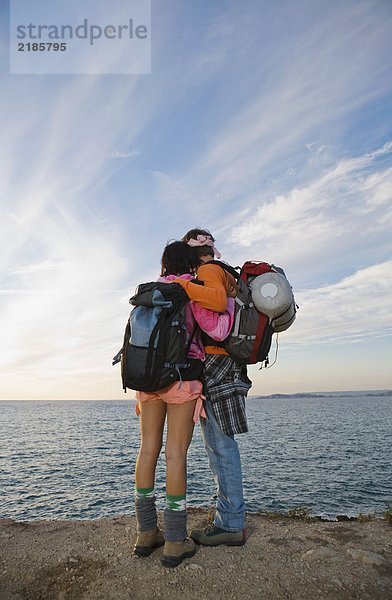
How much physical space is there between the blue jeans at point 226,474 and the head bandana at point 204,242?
5.50ft

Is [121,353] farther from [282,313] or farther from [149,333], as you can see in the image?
[282,313]

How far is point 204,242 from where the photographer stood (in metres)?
4.52

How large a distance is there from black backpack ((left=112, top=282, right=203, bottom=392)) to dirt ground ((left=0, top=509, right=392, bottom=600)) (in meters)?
1.73

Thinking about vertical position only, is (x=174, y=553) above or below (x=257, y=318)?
below

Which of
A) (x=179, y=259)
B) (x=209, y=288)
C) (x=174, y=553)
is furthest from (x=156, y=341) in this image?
(x=174, y=553)

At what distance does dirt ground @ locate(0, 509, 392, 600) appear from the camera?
3.55 metres

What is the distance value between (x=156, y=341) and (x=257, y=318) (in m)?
1.04

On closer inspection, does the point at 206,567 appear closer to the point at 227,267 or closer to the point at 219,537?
the point at 219,537

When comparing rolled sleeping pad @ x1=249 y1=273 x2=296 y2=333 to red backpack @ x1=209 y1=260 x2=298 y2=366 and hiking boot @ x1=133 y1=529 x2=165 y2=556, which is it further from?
hiking boot @ x1=133 y1=529 x2=165 y2=556

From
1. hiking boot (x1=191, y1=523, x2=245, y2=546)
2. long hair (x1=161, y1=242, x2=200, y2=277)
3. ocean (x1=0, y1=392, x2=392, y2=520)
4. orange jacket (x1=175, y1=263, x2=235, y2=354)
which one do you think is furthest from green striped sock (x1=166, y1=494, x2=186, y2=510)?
ocean (x1=0, y1=392, x2=392, y2=520)

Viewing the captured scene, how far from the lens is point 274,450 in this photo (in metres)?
32.3

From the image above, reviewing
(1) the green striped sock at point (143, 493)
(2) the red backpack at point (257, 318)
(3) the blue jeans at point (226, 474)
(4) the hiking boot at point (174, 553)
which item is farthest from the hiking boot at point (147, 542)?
(2) the red backpack at point (257, 318)

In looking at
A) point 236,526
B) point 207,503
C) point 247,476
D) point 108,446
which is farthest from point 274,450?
point 236,526

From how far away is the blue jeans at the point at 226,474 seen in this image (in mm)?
4391
